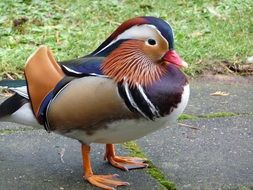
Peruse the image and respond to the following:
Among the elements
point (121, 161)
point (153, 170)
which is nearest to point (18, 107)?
point (121, 161)

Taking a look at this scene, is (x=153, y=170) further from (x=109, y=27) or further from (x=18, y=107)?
(x=109, y=27)

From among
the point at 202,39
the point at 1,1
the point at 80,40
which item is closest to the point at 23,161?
the point at 80,40

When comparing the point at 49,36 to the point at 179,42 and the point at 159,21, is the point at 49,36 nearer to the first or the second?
the point at 179,42

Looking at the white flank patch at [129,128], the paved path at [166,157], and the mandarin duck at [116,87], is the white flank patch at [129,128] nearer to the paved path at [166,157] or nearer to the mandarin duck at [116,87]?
the mandarin duck at [116,87]

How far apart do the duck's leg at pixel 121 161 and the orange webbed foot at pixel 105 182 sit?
0.13 meters

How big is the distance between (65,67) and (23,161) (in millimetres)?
538

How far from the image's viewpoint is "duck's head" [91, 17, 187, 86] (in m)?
2.26

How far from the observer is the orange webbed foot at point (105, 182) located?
8.13 feet

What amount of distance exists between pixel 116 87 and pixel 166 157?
61 centimetres

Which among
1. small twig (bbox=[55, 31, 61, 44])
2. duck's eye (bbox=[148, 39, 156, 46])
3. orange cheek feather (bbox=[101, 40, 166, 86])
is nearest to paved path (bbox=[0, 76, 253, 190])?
orange cheek feather (bbox=[101, 40, 166, 86])

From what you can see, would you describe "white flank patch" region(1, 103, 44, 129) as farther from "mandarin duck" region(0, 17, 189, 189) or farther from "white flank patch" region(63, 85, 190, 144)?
"white flank patch" region(63, 85, 190, 144)

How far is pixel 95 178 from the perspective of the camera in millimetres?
2514

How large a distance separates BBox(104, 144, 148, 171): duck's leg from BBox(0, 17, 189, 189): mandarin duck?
10.9 inches

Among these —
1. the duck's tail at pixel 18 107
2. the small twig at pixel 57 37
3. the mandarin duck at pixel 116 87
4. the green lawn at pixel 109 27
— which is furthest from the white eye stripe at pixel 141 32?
the small twig at pixel 57 37
